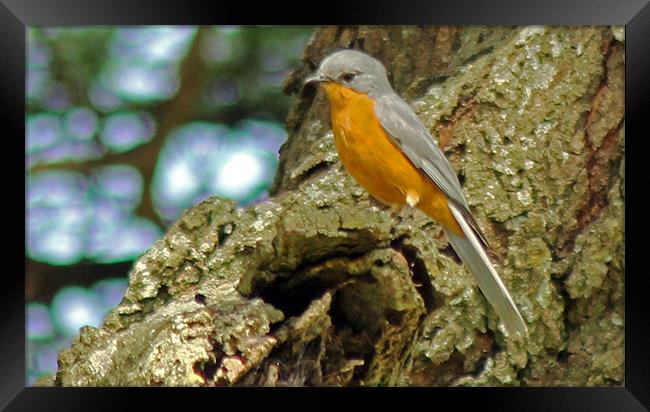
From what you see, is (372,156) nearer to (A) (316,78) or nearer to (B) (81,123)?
(A) (316,78)

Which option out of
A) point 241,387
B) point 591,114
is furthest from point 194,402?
point 591,114

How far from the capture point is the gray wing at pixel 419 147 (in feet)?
10.9

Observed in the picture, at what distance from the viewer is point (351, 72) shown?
10.9 feet

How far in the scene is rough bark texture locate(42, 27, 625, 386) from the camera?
313 cm

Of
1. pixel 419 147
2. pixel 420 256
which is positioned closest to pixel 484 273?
pixel 420 256

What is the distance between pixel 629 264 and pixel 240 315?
4.03ft

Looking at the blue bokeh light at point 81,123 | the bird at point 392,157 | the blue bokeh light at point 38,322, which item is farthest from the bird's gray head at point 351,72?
the blue bokeh light at point 38,322

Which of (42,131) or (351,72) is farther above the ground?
(351,72)

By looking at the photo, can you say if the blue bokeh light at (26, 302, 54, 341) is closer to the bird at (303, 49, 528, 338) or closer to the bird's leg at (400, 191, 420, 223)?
the bird at (303, 49, 528, 338)

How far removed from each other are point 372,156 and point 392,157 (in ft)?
0.21
